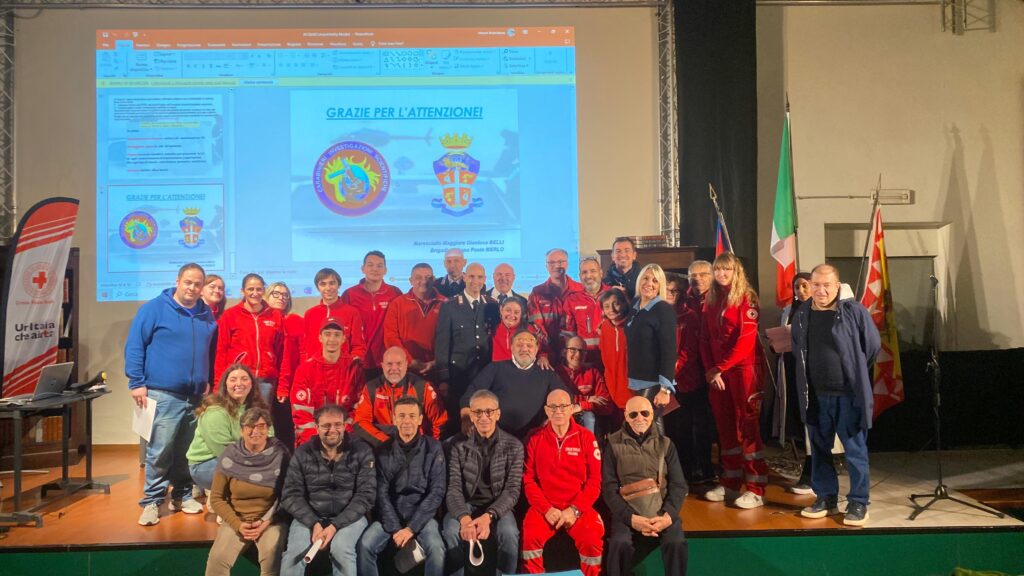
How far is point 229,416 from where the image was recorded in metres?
3.81

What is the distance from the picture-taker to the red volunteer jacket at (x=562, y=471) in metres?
3.53

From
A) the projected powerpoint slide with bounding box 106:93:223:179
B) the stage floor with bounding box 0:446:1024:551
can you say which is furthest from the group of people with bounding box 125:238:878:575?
the projected powerpoint slide with bounding box 106:93:223:179

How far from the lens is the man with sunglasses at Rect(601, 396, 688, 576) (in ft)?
11.2

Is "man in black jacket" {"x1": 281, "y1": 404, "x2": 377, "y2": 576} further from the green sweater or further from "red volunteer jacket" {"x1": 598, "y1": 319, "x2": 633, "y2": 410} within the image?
"red volunteer jacket" {"x1": 598, "y1": 319, "x2": 633, "y2": 410}

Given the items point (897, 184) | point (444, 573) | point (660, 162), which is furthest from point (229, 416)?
point (897, 184)

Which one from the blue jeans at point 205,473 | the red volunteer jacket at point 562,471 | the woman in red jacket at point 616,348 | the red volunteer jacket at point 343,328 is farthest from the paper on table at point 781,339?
the blue jeans at point 205,473

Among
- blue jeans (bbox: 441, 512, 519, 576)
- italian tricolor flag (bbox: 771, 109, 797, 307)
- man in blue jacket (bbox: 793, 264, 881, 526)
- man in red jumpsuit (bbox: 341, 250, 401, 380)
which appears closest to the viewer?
blue jeans (bbox: 441, 512, 519, 576)

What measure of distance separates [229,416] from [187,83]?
10.8ft

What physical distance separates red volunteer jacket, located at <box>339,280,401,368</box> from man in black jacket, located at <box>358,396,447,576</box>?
103 cm

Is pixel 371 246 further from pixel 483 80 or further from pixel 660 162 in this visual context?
pixel 660 162

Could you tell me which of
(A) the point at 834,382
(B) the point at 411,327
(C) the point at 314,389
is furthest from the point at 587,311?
(C) the point at 314,389

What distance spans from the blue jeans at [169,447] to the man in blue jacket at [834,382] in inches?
141

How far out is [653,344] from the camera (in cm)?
397

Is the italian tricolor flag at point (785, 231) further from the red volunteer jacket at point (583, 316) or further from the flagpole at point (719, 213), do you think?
the red volunteer jacket at point (583, 316)
